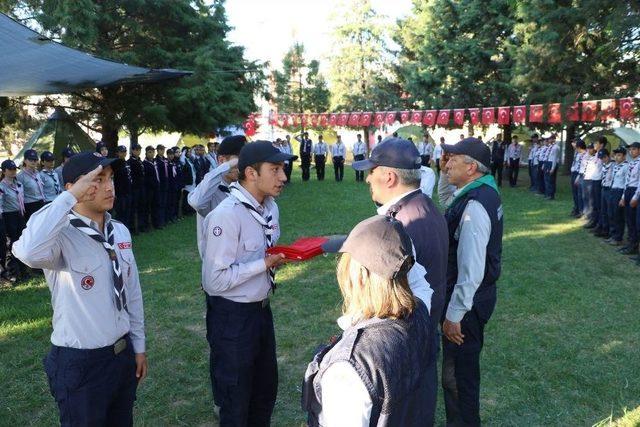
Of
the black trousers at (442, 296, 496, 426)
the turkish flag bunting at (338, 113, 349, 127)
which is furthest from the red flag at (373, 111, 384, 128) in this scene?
the black trousers at (442, 296, 496, 426)

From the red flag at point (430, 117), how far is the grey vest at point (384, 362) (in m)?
21.2

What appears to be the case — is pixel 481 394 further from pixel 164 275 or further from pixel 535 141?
pixel 535 141

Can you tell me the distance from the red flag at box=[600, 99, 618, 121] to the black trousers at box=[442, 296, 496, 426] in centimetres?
1478

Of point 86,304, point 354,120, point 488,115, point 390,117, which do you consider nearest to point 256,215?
point 86,304

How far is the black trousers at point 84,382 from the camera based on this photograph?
7.60ft

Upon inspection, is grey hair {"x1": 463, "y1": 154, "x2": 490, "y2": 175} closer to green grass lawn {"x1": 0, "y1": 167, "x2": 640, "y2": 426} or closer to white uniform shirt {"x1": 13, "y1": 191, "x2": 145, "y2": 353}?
green grass lawn {"x1": 0, "y1": 167, "x2": 640, "y2": 426}

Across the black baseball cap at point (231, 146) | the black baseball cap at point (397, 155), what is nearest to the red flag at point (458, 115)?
the black baseball cap at point (231, 146)

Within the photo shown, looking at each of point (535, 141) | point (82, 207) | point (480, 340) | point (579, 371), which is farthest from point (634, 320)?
point (535, 141)

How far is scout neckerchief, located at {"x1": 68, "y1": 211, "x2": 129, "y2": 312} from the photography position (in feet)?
7.70

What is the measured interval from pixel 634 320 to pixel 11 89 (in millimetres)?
8923

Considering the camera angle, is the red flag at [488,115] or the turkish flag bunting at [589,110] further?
the red flag at [488,115]

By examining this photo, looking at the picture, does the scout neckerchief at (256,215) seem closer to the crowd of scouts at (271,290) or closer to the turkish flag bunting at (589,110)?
the crowd of scouts at (271,290)

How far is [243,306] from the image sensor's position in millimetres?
2891

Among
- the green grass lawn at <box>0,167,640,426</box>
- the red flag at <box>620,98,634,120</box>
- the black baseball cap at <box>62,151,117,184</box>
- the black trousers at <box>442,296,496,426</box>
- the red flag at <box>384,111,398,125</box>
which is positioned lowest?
the green grass lawn at <box>0,167,640,426</box>
